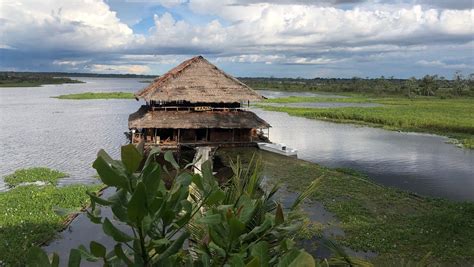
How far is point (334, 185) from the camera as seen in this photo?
55.6 feet

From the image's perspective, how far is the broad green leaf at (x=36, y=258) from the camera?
0.94 meters

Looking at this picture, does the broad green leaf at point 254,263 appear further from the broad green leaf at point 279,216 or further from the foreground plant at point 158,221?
the broad green leaf at point 279,216

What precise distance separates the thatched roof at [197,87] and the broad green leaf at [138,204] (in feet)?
73.8

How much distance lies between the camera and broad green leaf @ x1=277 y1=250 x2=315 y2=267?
2.77 ft

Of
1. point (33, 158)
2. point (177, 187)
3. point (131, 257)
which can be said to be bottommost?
point (33, 158)

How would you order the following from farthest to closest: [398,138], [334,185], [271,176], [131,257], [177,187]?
[398,138] < [271,176] < [334,185] < [131,257] < [177,187]

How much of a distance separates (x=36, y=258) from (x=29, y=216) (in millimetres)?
13318

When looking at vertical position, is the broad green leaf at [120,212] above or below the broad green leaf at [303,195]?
above

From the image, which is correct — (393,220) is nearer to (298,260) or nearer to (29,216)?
(29,216)

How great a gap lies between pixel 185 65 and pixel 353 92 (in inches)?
2790

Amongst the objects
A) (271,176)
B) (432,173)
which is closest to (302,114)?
(432,173)

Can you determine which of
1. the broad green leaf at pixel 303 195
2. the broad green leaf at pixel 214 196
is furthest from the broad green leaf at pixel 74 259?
the broad green leaf at pixel 303 195

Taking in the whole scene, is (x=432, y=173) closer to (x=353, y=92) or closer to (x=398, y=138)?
(x=398, y=138)

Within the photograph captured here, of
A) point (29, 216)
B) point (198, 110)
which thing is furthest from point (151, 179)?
point (198, 110)
